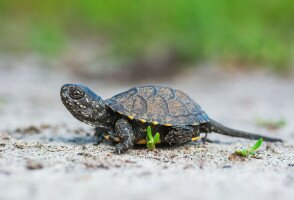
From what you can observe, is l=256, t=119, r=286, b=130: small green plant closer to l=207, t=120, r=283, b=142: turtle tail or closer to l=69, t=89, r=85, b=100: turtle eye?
l=207, t=120, r=283, b=142: turtle tail

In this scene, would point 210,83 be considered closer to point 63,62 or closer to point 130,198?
point 63,62

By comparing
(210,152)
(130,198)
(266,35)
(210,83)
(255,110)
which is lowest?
(130,198)

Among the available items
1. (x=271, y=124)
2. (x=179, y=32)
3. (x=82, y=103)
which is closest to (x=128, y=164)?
(x=82, y=103)

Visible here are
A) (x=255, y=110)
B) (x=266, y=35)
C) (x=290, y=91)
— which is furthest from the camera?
(x=266, y=35)

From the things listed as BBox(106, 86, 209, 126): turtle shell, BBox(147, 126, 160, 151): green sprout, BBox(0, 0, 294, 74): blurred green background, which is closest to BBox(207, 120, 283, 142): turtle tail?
BBox(106, 86, 209, 126): turtle shell

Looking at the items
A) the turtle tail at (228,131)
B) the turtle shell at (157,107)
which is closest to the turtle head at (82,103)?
the turtle shell at (157,107)

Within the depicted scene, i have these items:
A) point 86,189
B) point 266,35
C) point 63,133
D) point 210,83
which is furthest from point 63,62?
point 86,189

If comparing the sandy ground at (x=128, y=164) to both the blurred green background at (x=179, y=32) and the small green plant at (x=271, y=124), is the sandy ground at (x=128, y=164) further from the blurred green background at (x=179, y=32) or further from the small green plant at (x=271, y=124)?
the blurred green background at (x=179, y=32)
